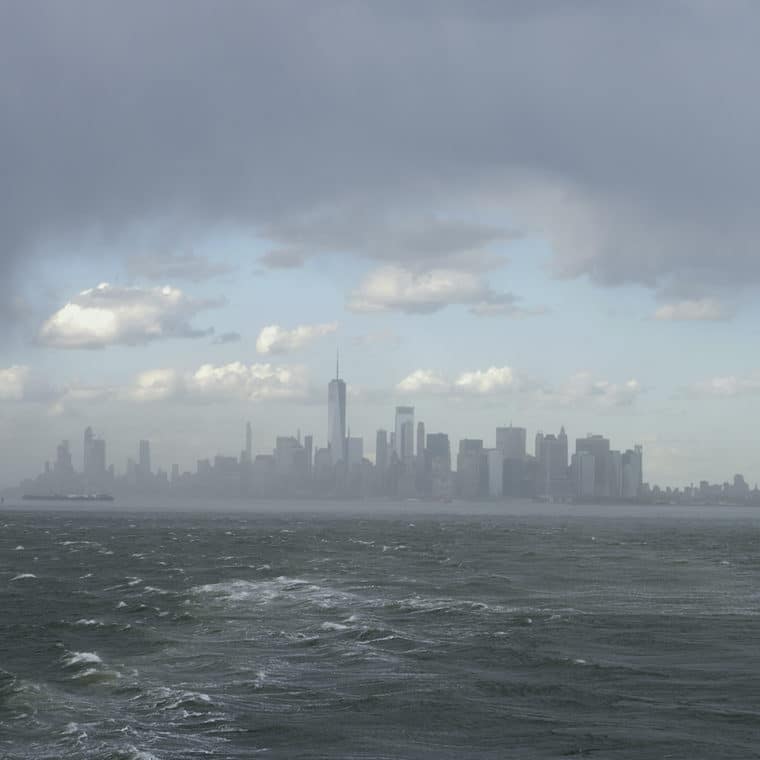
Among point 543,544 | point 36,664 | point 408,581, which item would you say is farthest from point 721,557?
point 36,664

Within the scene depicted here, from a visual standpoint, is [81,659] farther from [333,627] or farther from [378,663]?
[333,627]

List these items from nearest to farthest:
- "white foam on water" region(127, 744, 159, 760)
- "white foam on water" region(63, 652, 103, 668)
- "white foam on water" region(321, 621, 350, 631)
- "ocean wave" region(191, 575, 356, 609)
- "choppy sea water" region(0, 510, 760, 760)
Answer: "white foam on water" region(127, 744, 159, 760), "choppy sea water" region(0, 510, 760, 760), "white foam on water" region(63, 652, 103, 668), "white foam on water" region(321, 621, 350, 631), "ocean wave" region(191, 575, 356, 609)

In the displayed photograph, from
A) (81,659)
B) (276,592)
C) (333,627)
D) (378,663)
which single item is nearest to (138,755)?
(378,663)

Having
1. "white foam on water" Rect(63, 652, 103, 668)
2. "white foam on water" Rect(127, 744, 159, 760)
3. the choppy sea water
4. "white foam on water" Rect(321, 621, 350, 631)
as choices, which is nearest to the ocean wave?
the choppy sea water

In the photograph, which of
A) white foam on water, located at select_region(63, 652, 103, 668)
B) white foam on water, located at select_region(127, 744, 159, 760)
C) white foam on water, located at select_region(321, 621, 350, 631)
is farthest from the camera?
white foam on water, located at select_region(321, 621, 350, 631)

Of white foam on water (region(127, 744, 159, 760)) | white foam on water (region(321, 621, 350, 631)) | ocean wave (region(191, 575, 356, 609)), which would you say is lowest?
ocean wave (region(191, 575, 356, 609))

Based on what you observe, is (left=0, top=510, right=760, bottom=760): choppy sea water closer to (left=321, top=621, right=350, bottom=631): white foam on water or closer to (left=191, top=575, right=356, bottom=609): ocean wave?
(left=321, top=621, right=350, bottom=631): white foam on water

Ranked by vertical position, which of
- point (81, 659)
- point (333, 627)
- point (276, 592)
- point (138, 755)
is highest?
point (138, 755)

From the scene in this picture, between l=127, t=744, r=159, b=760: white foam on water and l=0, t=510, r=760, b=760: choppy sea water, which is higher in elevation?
l=127, t=744, r=159, b=760: white foam on water

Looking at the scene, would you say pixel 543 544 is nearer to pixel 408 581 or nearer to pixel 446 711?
pixel 408 581
